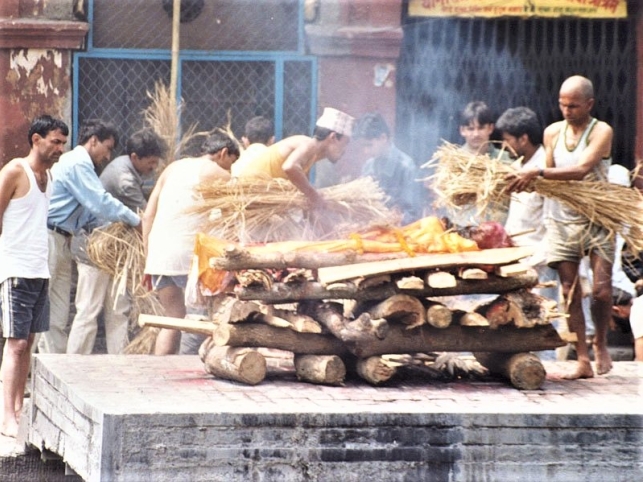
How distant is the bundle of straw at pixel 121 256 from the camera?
29.5ft

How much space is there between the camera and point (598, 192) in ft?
22.5

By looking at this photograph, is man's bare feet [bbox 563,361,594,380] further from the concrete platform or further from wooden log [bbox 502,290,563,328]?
the concrete platform

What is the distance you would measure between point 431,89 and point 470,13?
0.74m

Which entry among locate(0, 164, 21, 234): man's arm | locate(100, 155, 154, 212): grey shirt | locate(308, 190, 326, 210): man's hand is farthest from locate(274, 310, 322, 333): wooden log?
locate(100, 155, 154, 212): grey shirt

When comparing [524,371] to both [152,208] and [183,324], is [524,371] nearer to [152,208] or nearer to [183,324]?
[183,324]

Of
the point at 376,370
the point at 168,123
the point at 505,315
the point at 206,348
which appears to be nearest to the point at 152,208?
the point at 168,123

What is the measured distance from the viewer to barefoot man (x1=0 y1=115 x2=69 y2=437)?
7.12 meters

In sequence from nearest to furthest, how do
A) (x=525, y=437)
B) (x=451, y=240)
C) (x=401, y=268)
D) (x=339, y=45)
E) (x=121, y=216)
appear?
1. (x=525, y=437)
2. (x=401, y=268)
3. (x=451, y=240)
4. (x=121, y=216)
5. (x=339, y=45)

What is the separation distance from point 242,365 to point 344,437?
3.19 feet

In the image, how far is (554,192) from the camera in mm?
6828

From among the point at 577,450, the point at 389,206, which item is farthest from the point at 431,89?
→ the point at 577,450

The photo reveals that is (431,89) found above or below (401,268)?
above

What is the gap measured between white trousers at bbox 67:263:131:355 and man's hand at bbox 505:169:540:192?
3484 mm

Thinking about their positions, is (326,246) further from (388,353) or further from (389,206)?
(389,206)
